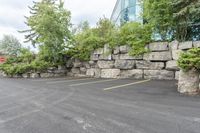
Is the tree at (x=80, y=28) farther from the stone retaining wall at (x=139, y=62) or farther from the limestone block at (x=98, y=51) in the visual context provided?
the stone retaining wall at (x=139, y=62)

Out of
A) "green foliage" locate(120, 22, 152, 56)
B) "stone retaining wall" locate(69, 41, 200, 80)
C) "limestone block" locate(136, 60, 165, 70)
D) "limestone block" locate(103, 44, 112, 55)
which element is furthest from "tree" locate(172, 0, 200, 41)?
"limestone block" locate(103, 44, 112, 55)

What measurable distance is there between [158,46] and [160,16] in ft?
5.16

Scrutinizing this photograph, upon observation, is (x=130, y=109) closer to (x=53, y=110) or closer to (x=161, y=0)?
(x=53, y=110)

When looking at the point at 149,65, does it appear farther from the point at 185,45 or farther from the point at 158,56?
the point at 185,45

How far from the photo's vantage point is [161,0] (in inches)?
419

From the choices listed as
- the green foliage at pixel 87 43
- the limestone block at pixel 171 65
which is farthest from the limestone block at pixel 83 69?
the limestone block at pixel 171 65

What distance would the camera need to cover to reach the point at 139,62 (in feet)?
39.0

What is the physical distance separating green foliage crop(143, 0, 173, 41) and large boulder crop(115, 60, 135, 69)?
7.29 ft

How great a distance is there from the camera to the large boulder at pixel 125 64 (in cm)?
1220

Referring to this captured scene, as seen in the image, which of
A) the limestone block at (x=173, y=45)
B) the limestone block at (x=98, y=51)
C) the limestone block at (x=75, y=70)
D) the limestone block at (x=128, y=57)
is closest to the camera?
the limestone block at (x=173, y=45)

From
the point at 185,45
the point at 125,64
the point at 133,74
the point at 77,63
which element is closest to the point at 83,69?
the point at 77,63

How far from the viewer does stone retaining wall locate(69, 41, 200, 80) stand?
418 inches

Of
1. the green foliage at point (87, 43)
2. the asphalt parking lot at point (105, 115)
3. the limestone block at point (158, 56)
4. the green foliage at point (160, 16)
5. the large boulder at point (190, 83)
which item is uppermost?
the green foliage at point (160, 16)

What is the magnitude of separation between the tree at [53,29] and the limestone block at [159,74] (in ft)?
25.0
